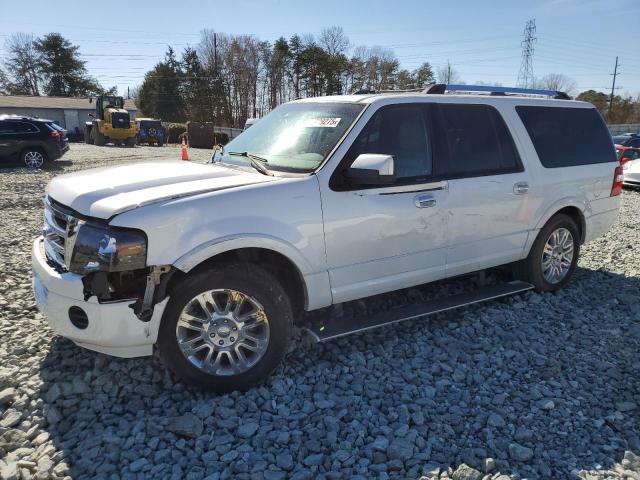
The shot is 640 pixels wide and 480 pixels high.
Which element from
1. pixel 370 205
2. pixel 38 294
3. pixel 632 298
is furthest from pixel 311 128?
pixel 632 298

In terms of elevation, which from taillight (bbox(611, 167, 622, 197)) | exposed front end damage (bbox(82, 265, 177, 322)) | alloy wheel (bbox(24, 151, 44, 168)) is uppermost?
alloy wheel (bbox(24, 151, 44, 168))

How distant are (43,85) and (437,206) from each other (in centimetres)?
7588

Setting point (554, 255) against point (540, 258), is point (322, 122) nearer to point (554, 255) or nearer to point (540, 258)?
point (540, 258)

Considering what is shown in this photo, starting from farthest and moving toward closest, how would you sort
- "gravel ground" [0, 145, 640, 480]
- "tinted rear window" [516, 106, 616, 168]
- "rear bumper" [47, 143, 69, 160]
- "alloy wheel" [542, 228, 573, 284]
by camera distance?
"rear bumper" [47, 143, 69, 160], "alloy wheel" [542, 228, 573, 284], "tinted rear window" [516, 106, 616, 168], "gravel ground" [0, 145, 640, 480]

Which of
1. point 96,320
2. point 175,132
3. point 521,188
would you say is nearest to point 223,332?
point 96,320

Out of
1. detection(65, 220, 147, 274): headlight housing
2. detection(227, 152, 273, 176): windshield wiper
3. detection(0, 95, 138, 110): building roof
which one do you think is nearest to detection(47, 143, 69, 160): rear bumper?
detection(227, 152, 273, 176): windshield wiper

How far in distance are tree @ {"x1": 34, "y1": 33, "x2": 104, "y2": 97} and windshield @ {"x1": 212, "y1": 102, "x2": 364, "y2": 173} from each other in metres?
72.5

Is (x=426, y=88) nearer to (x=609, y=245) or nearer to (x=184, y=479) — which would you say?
(x=184, y=479)

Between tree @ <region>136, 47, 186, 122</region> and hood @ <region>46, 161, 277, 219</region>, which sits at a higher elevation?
tree @ <region>136, 47, 186, 122</region>

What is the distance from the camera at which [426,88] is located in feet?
15.0

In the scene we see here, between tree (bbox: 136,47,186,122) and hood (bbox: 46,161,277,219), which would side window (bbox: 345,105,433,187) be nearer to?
hood (bbox: 46,161,277,219)

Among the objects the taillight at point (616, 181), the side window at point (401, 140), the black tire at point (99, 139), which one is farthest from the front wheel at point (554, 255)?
the black tire at point (99, 139)

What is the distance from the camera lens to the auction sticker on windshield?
3842mm

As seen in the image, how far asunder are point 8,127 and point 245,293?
16.7 m
